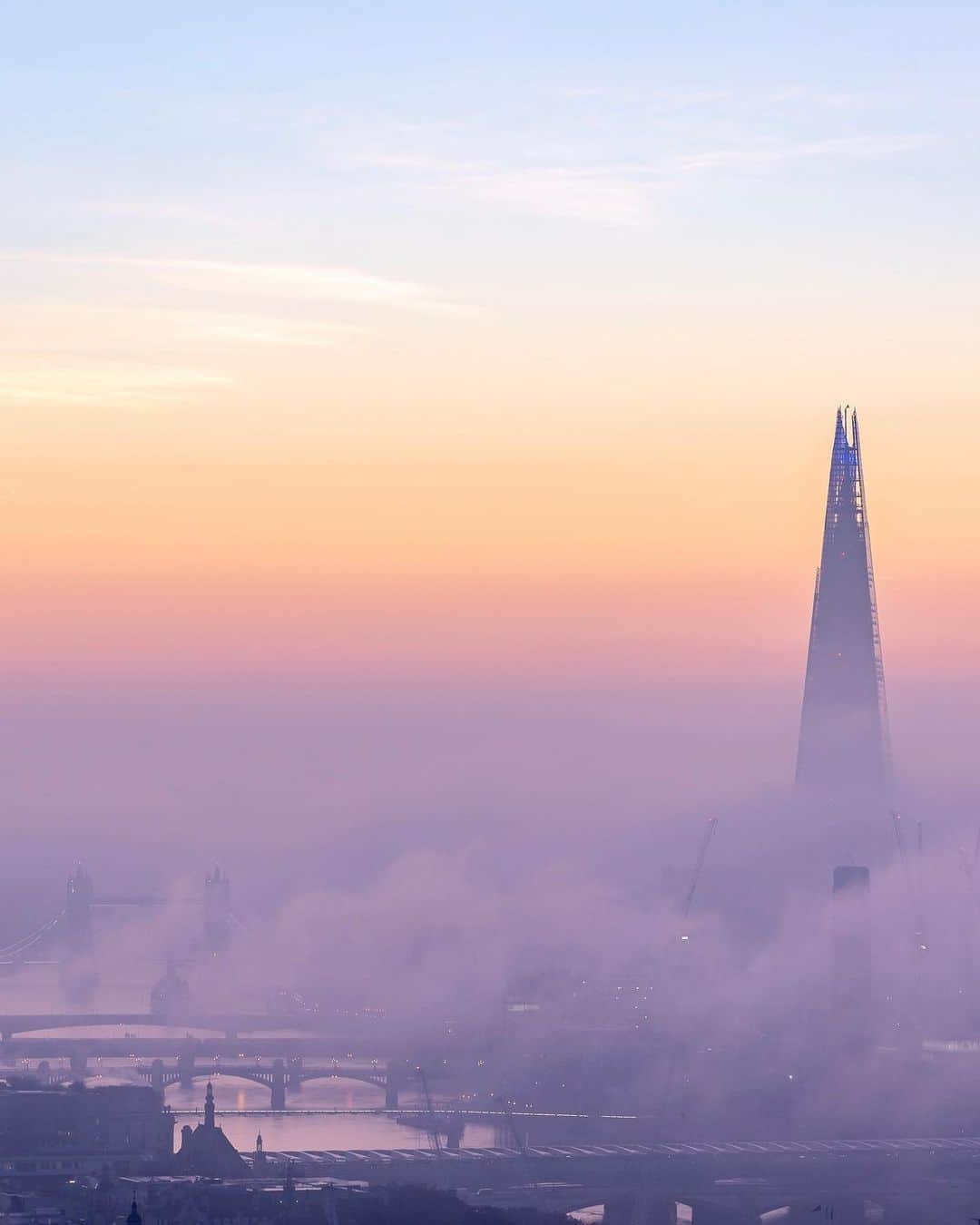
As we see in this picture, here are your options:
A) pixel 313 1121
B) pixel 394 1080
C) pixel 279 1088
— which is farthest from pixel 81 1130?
pixel 394 1080

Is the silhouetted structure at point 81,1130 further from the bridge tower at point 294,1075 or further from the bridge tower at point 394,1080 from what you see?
the bridge tower at point 294,1075

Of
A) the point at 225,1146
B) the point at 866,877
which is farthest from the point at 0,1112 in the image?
the point at 866,877

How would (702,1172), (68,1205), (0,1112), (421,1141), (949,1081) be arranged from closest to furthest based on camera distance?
(68,1205)
(0,1112)
(702,1172)
(421,1141)
(949,1081)

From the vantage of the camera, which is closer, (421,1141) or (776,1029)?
(421,1141)

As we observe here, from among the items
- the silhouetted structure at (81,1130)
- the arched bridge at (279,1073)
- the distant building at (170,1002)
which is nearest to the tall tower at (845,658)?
the arched bridge at (279,1073)

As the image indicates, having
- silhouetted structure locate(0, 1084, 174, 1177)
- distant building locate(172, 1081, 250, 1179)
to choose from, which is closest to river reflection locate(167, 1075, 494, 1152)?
silhouetted structure locate(0, 1084, 174, 1177)

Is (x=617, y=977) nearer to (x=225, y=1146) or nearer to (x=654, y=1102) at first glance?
(x=654, y=1102)

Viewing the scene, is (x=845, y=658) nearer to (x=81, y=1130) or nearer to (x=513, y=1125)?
(x=513, y=1125)

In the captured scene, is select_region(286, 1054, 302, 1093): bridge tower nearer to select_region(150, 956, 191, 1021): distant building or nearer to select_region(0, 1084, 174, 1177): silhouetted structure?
select_region(150, 956, 191, 1021): distant building
